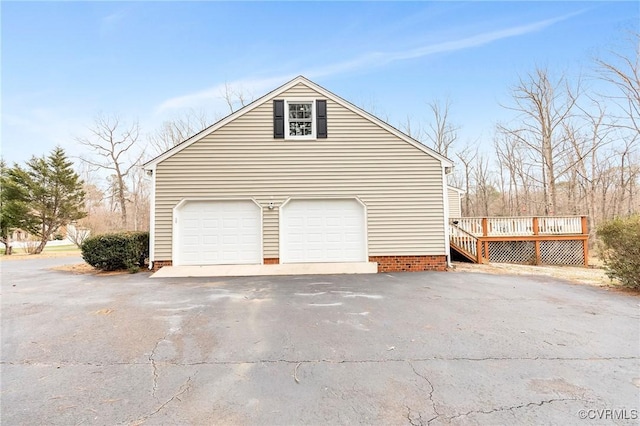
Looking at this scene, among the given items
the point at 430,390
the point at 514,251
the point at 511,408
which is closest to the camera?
the point at 511,408

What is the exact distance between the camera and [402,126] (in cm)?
2425

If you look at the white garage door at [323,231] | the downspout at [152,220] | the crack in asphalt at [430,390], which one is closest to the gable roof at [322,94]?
the downspout at [152,220]

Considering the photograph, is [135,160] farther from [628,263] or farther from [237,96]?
[628,263]

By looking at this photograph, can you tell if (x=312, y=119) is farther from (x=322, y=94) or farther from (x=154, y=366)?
(x=154, y=366)

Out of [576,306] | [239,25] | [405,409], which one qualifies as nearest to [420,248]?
[576,306]

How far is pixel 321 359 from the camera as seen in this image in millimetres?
3205

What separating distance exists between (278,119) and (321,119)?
1424 millimetres

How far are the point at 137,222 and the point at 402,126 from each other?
81.4 ft

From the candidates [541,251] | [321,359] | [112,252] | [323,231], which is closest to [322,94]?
[323,231]

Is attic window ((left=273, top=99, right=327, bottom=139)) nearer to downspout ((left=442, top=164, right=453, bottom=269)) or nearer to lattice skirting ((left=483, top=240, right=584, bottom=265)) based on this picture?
downspout ((left=442, top=164, right=453, bottom=269))

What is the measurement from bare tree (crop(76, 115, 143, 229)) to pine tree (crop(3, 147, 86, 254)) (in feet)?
11.7

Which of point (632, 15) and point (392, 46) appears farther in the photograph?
point (392, 46)

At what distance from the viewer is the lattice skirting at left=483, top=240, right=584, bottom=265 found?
12078mm

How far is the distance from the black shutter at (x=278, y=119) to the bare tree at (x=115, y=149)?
18448 mm
